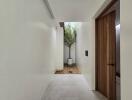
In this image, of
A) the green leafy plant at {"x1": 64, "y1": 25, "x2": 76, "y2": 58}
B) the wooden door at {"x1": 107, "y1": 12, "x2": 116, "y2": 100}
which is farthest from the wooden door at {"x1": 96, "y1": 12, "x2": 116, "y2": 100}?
the green leafy plant at {"x1": 64, "y1": 25, "x2": 76, "y2": 58}

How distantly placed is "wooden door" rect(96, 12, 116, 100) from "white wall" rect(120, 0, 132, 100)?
1671 mm

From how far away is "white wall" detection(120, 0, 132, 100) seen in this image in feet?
6.16

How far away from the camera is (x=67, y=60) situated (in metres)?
11.5

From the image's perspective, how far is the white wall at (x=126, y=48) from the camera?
1878 millimetres

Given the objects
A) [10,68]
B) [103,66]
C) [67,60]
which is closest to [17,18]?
[10,68]

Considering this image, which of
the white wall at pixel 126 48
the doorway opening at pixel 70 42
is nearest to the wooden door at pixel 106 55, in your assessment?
the white wall at pixel 126 48

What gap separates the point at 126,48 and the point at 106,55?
2.17m

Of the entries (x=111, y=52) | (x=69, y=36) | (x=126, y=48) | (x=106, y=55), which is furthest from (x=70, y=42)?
(x=126, y=48)

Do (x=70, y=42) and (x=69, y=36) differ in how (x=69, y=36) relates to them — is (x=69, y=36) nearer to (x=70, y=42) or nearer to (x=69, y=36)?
(x=69, y=36)

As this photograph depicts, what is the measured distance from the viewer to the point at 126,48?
1.99 m

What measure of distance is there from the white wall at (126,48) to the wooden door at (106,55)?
1671 millimetres

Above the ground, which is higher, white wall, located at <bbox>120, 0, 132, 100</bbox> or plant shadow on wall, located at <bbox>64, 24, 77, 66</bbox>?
plant shadow on wall, located at <bbox>64, 24, 77, 66</bbox>

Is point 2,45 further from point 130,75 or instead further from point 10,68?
point 130,75

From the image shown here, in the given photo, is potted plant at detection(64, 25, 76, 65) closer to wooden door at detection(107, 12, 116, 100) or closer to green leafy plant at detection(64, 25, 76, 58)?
green leafy plant at detection(64, 25, 76, 58)
